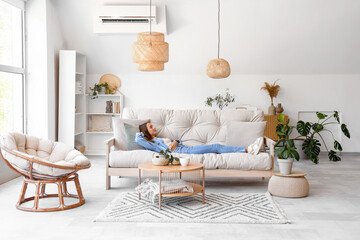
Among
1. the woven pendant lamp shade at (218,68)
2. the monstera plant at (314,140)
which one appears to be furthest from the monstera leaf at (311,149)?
the woven pendant lamp shade at (218,68)

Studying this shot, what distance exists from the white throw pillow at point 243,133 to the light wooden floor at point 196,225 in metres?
0.56

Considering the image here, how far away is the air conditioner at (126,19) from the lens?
6242 millimetres

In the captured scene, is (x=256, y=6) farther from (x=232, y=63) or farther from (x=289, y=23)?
(x=232, y=63)

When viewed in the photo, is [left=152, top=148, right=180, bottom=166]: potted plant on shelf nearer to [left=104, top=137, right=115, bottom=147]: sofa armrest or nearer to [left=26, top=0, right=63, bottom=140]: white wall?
[left=104, top=137, right=115, bottom=147]: sofa armrest

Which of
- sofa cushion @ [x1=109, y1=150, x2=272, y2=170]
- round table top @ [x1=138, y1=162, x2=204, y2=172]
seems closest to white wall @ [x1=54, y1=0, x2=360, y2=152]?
sofa cushion @ [x1=109, y1=150, x2=272, y2=170]

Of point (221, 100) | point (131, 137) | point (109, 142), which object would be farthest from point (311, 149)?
point (109, 142)

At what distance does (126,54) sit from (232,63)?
1.97m

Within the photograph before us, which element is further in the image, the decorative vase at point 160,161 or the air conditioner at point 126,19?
the air conditioner at point 126,19

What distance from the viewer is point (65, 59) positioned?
21.3 feet

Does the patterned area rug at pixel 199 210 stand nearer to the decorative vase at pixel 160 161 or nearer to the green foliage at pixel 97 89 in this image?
the decorative vase at pixel 160 161

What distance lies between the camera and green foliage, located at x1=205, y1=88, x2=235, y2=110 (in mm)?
7367

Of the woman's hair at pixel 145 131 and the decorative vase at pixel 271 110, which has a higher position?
the decorative vase at pixel 271 110

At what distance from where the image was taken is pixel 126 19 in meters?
6.39

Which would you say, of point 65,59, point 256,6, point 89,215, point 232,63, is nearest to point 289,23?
point 256,6
